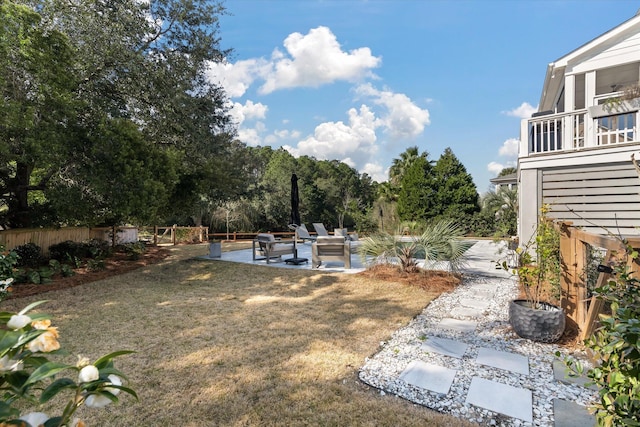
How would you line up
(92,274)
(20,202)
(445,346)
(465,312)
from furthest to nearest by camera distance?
1. (20,202)
2. (92,274)
3. (465,312)
4. (445,346)

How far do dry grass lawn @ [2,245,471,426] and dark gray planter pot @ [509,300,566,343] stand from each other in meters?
1.35

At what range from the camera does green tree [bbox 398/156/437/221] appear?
18.2 metres

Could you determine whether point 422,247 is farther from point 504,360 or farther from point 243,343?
point 243,343

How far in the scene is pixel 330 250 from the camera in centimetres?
784

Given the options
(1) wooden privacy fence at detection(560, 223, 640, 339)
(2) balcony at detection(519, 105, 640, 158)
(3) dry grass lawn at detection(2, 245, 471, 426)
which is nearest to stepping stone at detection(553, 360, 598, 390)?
(1) wooden privacy fence at detection(560, 223, 640, 339)

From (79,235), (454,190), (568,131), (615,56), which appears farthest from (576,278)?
(454,190)

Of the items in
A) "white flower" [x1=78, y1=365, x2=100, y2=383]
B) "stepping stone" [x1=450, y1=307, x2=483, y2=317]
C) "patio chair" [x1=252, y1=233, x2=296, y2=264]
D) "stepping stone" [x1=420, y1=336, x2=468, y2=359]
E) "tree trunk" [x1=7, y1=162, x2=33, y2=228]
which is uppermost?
"tree trunk" [x1=7, y1=162, x2=33, y2=228]

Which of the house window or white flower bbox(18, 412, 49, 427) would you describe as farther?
the house window

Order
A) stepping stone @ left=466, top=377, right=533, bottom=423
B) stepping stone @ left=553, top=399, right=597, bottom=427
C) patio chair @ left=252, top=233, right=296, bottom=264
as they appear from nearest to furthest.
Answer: stepping stone @ left=553, top=399, right=597, bottom=427 → stepping stone @ left=466, top=377, right=533, bottom=423 → patio chair @ left=252, top=233, right=296, bottom=264

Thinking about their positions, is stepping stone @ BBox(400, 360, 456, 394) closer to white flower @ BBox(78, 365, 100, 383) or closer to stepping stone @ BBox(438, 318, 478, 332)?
stepping stone @ BBox(438, 318, 478, 332)

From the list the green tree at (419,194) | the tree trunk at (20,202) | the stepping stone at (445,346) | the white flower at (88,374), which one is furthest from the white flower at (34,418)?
the green tree at (419,194)

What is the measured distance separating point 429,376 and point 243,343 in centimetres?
198

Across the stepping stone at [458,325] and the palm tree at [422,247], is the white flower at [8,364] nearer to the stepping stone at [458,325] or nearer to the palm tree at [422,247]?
the stepping stone at [458,325]

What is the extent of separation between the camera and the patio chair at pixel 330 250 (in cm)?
774
